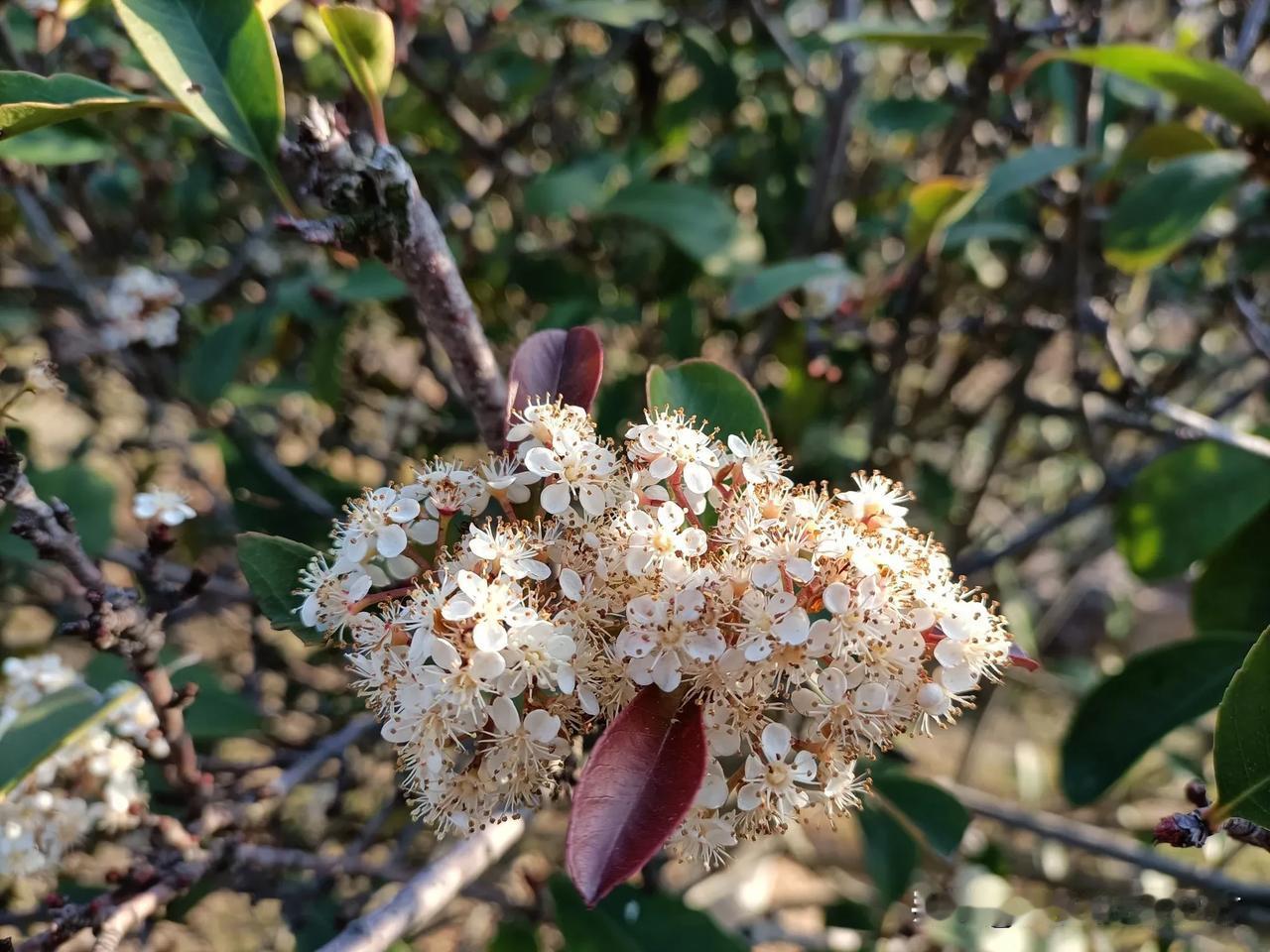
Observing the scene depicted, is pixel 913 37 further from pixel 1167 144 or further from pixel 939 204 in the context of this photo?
pixel 1167 144

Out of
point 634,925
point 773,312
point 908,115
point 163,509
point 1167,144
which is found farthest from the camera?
point 773,312

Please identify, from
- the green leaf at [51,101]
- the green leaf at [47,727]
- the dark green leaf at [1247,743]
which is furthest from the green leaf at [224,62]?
the dark green leaf at [1247,743]

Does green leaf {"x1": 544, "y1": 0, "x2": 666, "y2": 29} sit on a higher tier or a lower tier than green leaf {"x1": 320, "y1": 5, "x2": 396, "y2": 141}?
lower

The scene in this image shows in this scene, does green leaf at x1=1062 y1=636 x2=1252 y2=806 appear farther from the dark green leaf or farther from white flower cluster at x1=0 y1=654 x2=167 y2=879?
white flower cluster at x1=0 y1=654 x2=167 y2=879

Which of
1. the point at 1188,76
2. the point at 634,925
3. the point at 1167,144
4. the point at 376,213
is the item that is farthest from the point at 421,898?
the point at 1167,144

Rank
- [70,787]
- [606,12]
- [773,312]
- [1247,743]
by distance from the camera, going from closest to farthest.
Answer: [1247,743] → [70,787] → [606,12] → [773,312]

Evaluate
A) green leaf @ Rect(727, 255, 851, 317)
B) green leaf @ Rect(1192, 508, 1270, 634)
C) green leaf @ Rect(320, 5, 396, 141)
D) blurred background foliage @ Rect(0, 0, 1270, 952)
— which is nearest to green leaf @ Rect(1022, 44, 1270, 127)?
blurred background foliage @ Rect(0, 0, 1270, 952)

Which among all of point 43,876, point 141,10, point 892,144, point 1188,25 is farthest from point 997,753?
point 141,10
